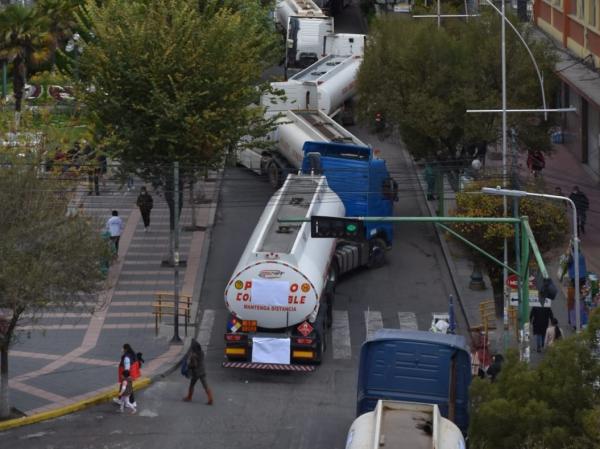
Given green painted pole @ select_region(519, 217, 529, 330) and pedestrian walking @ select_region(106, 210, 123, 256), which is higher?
green painted pole @ select_region(519, 217, 529, 330)

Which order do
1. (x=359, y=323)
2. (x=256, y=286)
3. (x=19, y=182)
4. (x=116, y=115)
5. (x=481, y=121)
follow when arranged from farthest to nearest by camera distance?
(x=481, y=121)
(x=116, y=115)
(x=359, y=323)
(x=256, y=286)
(x=19, y=182)

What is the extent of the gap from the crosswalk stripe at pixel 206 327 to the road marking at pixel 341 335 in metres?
2.99

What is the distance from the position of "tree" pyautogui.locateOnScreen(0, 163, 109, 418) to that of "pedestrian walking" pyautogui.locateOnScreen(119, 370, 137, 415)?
1.87 metres

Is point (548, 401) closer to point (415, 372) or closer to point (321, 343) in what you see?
point (415, 372)

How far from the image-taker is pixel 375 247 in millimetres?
39750

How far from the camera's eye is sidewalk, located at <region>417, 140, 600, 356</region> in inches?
1416

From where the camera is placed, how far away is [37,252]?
88.4 feet

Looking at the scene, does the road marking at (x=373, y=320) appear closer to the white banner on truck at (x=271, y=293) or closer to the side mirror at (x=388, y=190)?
the white banner on truck at (x=271, y=293)

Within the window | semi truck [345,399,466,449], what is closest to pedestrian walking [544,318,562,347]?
semi truck [345,399,466,449]

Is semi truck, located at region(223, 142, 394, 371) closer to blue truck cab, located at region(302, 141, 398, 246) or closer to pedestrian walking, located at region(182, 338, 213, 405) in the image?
pedestrian walking, located at region(182, 338, 213, 405)

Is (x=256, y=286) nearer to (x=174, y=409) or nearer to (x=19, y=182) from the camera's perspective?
(x=174, y=409)

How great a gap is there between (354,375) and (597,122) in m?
23.4

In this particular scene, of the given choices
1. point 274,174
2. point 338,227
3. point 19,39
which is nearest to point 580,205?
point 274,174

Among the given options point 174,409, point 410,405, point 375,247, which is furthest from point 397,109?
point 410,405
